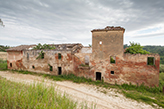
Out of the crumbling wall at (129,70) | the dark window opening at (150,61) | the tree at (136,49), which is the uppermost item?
the tree at (136,49)

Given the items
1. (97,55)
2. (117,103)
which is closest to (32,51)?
(97,55)

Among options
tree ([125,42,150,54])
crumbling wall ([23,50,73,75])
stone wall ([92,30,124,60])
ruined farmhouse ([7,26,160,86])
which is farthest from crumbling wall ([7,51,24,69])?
tree ([125,42,150,54])

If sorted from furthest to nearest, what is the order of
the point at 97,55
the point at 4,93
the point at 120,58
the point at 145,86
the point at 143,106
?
the point at 97,55 < the point at 120,58 < the point at 145,86 < the point at 143,106 < the point at 4,93

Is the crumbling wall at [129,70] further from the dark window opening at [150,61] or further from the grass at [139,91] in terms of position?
the grass at [139,91]

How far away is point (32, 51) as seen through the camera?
57.6ft

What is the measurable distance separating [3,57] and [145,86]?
139ft

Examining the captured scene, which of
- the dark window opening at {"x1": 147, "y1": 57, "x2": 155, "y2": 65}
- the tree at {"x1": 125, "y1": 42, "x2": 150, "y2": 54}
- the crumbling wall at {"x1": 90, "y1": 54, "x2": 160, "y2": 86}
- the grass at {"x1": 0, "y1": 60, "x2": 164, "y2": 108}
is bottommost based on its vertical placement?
the grass at {"x1": 0, "y1": 60, "x2": 164, "y2": 108}

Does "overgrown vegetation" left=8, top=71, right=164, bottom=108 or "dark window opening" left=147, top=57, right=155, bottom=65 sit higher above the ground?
"dark window opening" left=147, top=57, right=155, bottom=65

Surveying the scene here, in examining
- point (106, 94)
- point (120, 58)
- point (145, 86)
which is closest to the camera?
point (106, 94)

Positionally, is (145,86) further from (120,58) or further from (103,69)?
(103,69)

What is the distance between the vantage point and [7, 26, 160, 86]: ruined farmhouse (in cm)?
1138

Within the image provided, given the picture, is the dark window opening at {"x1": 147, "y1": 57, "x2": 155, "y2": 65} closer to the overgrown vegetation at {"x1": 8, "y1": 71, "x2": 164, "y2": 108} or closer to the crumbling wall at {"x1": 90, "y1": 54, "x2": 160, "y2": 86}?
the crumbling wall at {"x1": 90, "y1": 54, "x2": 160, "y2": 86}

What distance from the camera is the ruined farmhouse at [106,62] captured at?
1138cm

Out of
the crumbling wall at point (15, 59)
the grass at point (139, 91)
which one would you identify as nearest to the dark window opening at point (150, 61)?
the grass at point (139, 91)
